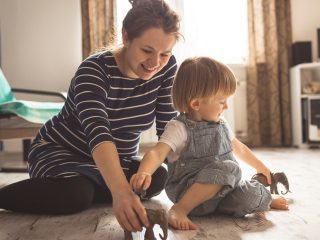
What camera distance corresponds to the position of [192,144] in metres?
1.14

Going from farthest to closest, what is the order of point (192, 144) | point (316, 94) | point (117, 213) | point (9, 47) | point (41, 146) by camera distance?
point (9, 47) < point (316, 94) < point (41, 146) < point (192, 144) < point (117, 213)

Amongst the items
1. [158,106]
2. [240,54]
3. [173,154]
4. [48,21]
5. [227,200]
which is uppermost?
[48,21]

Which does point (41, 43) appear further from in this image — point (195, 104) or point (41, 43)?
point (195, 104)

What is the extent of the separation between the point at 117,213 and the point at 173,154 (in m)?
0.37

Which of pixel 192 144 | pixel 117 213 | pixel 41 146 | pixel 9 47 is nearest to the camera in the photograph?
pixel 117 213

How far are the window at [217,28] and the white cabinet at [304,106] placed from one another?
501mm

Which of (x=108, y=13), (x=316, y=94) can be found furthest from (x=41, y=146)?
(x=316, y=94)

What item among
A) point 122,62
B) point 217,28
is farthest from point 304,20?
point 122,62

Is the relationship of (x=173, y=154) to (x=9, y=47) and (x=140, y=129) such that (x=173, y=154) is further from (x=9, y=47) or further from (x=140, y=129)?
(x=9, y=47)

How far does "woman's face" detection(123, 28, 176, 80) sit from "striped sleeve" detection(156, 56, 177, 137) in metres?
0.19

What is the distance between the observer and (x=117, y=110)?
1344 mm

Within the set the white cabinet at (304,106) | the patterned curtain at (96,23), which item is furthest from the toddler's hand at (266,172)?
the patterned curtain at (96,23)

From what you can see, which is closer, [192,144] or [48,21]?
[192,144]

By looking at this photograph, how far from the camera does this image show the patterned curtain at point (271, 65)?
3.61m
